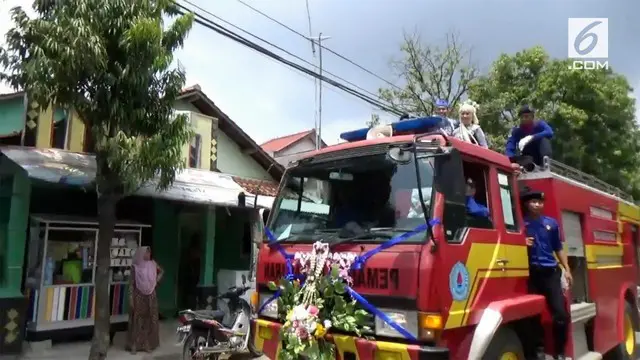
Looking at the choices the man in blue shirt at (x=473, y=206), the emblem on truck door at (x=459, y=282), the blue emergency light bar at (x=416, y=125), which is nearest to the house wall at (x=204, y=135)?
the blue emergency light bar at (x=416, y=125)

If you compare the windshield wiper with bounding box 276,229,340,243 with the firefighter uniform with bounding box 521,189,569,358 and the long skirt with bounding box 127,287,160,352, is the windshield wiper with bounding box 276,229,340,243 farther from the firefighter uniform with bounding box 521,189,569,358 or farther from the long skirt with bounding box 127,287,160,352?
the long skirt with bounding box 127,287,160,352

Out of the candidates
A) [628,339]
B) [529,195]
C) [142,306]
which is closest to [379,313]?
[529,195]

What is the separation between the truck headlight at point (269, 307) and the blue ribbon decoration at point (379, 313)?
0.80 m

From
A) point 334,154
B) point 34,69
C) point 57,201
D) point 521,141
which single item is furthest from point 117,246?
point 521,141

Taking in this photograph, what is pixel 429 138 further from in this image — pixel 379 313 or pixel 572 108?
pixel 572 108

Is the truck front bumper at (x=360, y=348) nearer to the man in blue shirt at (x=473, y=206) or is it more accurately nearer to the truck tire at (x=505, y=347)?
the truck tire at (x=505, y=347)

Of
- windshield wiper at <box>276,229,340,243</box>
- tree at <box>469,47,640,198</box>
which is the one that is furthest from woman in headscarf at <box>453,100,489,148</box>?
tree at <box>469,47,640,198</box>

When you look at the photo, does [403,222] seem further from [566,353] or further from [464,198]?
[566,353]

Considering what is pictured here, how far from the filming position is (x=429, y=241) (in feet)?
12.5

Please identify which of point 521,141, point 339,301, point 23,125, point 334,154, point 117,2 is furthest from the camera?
point 23,125

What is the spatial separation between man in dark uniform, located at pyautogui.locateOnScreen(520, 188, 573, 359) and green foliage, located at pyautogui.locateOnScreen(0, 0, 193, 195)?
449 centimetres

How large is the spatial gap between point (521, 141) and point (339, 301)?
3400 millimetres

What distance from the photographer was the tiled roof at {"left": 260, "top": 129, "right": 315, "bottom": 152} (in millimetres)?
28078

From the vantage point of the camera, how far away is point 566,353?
5180 millimetres
